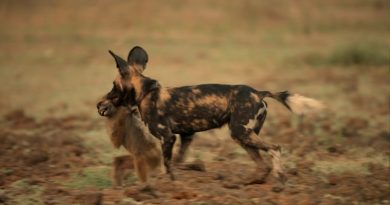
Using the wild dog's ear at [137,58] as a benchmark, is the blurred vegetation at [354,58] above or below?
above

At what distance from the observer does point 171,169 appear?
22.3ft

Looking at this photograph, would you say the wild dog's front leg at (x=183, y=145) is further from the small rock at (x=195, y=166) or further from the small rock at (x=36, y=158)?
the small rock at (x=36, y=158)

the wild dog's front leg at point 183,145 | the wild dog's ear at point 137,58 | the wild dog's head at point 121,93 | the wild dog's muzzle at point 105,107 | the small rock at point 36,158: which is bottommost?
the wild dog's front leg at point 183,145

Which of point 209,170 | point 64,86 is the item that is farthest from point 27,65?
point 209,170

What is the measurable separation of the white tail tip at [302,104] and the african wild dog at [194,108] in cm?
1

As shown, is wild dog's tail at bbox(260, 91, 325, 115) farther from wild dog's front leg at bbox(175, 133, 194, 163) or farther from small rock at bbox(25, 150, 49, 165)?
small rock at bbox(25, 150, 49, 165)

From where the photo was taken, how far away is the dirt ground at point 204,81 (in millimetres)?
6844

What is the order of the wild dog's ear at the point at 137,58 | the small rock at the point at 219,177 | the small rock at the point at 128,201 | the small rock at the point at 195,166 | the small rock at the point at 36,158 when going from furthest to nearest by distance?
the small rock at the point at 36,158, the small rock at the point at 195,166, the small rock at the point at 219,177, the wild dog's ear at the point at 137,58, the small rock at the point at 128,201

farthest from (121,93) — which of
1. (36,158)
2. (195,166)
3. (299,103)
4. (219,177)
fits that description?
(36,158)

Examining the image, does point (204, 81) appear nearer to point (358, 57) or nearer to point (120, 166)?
point (358, 57)

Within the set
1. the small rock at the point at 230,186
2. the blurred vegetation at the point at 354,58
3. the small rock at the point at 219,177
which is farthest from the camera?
the blurred vegetation at the point at 354,58

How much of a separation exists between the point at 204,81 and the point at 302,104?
10.5 metres

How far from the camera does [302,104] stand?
6891mm

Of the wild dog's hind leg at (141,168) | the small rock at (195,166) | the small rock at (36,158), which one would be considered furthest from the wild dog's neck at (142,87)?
the small rock at (36,158)
